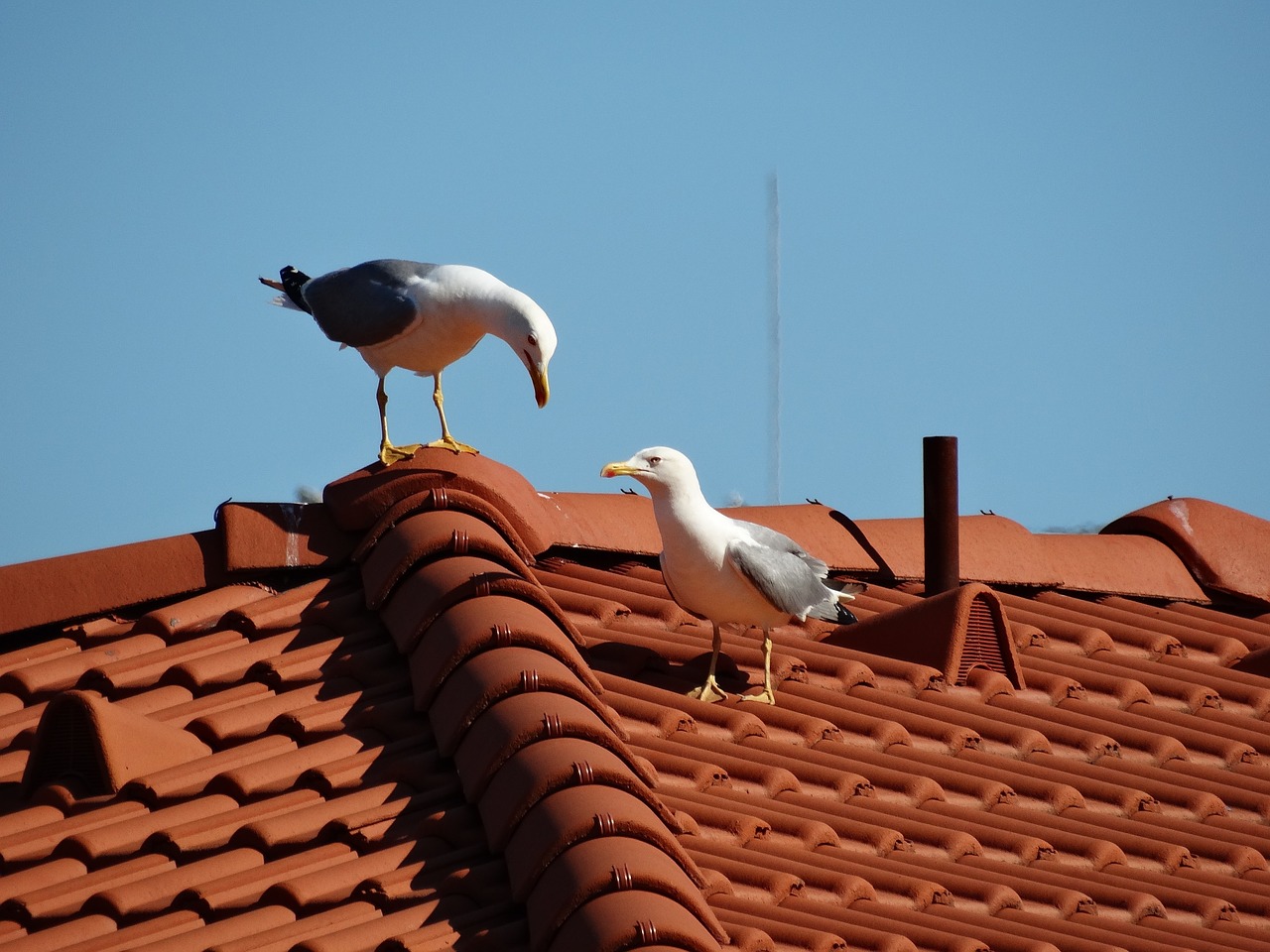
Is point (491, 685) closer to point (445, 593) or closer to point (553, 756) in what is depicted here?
point (553, 756)

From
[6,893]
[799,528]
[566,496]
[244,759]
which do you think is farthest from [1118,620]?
[6,893]

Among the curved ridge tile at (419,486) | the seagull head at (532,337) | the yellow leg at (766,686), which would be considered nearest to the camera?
the yellow leg at (766,686)

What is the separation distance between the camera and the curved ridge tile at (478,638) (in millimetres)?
4711

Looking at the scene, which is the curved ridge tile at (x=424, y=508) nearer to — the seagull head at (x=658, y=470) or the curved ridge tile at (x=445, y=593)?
the curved ridge tile at (x=445, y=593)

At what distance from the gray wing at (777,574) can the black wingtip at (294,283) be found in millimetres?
2534

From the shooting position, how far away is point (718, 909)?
412cm

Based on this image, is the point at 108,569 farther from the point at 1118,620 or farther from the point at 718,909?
the point at 1118,620

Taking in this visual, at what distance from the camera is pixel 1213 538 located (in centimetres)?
862

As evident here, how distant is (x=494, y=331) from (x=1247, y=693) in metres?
3.41

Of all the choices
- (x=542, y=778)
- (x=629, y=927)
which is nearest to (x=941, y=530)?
(x=542, y=778)

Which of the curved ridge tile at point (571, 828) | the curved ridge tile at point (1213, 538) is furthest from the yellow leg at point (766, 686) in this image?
the curved ridge tile at point (1213, 538)

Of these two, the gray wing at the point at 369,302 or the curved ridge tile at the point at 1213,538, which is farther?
the curved ridge tile at the point at 1213,538

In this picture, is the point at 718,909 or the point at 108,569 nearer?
the point at 718,909

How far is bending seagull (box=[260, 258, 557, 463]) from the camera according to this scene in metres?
6.25
